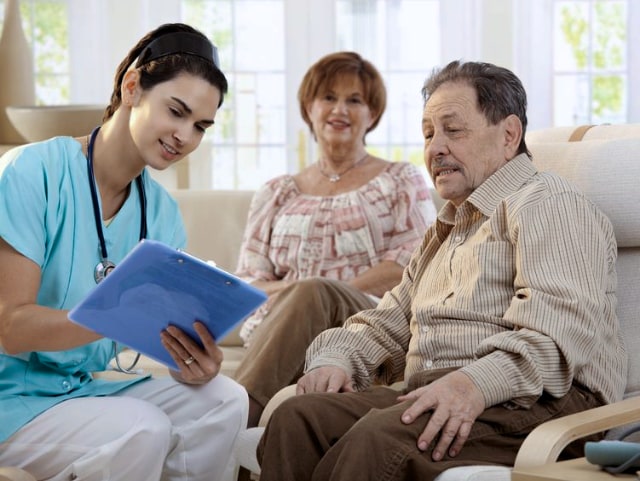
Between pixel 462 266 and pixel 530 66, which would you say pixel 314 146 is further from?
pixel 462 266

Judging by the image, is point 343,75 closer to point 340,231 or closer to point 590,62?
point 340,231

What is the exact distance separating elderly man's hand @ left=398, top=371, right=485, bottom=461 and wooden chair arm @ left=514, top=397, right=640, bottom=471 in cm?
12

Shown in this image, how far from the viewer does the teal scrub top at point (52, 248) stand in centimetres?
192

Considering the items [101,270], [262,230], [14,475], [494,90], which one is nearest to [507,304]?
[494,90]

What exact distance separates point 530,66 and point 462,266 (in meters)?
3.64

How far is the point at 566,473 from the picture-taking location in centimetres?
155

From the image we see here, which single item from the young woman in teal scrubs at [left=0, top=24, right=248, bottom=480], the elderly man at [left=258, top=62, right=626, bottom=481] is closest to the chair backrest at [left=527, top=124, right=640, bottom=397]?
the elderly man at [left=258, top=62, right=626, bottom=481]

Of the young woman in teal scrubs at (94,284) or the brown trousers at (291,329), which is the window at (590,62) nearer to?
the brown trousers at (291,329)

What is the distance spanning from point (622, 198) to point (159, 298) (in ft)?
3.28

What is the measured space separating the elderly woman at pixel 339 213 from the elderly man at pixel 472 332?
76 cm

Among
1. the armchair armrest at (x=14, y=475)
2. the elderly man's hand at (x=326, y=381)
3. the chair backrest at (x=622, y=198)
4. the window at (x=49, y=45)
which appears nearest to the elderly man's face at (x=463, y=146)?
the chair backrest at (x=622, y=198)

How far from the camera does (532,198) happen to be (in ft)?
6.59

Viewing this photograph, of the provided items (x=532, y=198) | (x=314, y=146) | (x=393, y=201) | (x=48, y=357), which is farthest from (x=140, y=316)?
(x=314, y=146)

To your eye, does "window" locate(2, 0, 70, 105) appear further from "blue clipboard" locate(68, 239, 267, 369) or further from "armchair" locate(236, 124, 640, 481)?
"blue clipboard" locate(68, 239, 267, 369)
